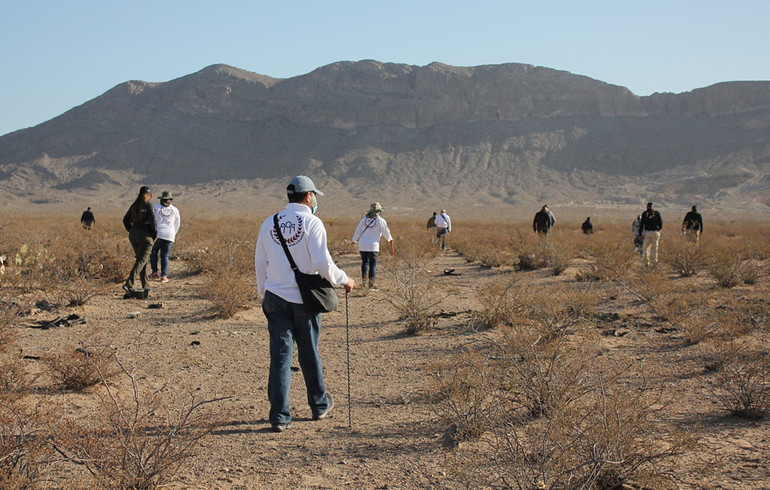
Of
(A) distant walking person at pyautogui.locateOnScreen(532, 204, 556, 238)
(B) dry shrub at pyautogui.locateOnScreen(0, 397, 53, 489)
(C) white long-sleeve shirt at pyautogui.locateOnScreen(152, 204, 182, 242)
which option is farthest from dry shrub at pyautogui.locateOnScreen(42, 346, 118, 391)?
(A) distant walking person at pyautogui.locateOnScreen(532, 204, 556, 238)

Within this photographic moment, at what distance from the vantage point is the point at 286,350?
15.1ft

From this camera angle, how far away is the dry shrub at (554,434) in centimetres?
309

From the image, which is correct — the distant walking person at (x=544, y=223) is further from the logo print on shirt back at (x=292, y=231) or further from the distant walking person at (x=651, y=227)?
the logo print on shirt back at (x=292, y=231)

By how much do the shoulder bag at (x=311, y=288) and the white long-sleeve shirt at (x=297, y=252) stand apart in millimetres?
30

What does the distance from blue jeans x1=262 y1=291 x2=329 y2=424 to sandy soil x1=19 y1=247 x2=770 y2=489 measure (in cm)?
20

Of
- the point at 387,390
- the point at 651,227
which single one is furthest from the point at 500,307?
the point at 651,227

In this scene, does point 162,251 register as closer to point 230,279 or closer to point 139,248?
point 139,248

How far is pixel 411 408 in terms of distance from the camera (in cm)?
512

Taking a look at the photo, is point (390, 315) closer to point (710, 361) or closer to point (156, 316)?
point (156, 316)

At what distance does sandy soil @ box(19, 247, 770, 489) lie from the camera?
150 inches

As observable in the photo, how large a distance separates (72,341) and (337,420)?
4178mm

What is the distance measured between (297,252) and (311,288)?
0.96 ft

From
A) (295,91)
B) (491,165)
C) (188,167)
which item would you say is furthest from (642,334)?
(295,91)

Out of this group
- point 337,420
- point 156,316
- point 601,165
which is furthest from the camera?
point 601,165
